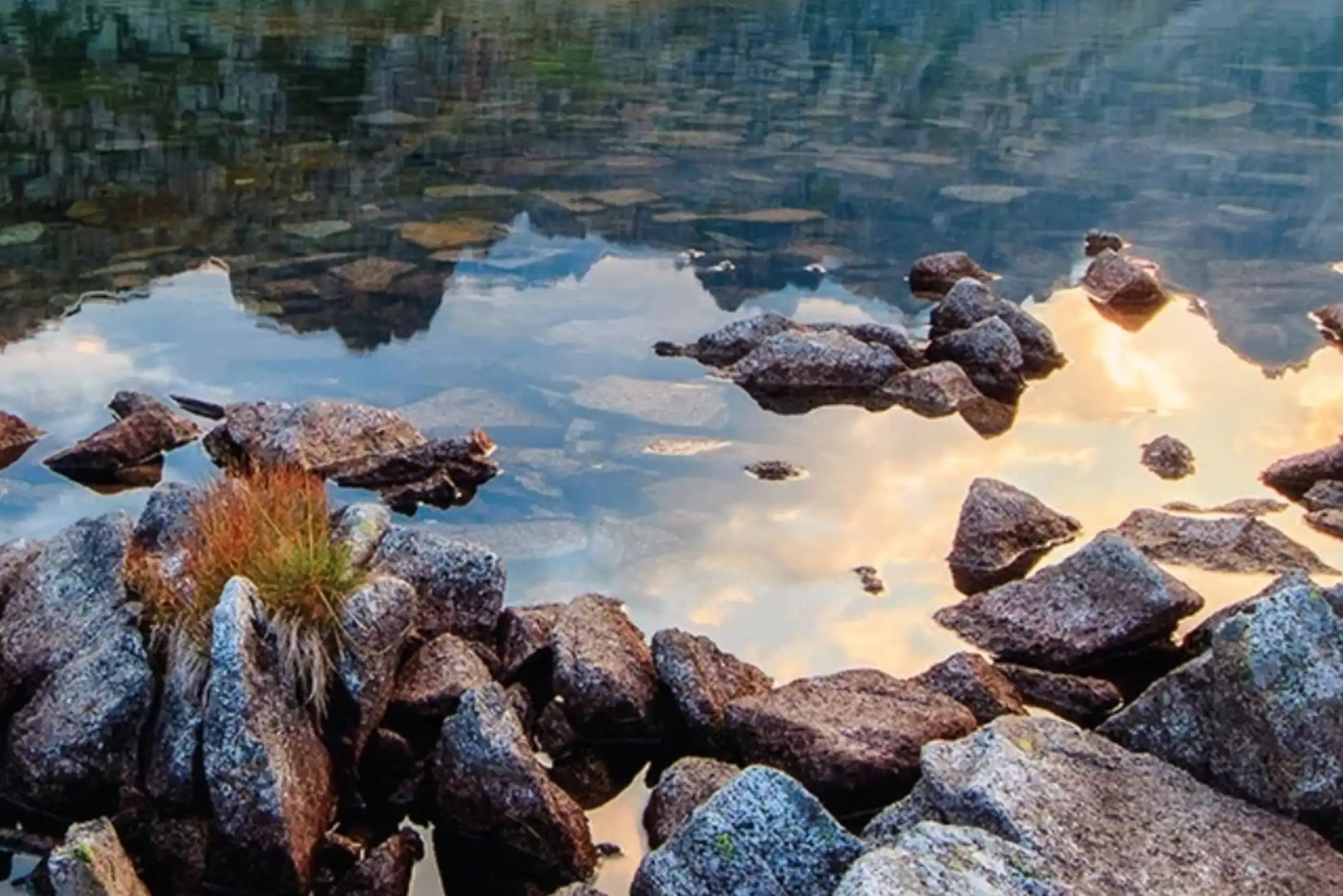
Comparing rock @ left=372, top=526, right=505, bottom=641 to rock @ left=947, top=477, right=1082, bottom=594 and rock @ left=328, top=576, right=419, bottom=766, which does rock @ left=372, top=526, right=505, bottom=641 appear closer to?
rock @ left=328, top=576, right=419, bottom=766

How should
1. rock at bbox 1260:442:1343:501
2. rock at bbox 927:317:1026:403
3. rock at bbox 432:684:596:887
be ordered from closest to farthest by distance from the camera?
rock at bbox 432:684:596:887, rock at bbox 1260:442:1343:501, rock at bbox 927:317:1026:403

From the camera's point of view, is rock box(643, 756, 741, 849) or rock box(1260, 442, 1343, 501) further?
rock box(1260, 442, 1343, 501)

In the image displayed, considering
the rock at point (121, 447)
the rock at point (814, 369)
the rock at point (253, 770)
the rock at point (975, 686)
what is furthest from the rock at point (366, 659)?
the rock at point (814, 369)

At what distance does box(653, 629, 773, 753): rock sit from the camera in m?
9.86

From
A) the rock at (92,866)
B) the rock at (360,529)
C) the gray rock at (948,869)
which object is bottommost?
the rock at (92,866)

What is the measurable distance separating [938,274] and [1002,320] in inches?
168

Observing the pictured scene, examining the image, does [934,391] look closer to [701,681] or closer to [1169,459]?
[1169,459]

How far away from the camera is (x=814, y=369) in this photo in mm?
17953

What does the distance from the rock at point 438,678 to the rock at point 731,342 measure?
9.44m

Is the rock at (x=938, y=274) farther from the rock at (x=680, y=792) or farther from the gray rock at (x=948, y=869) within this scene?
the gray rock at (x=948, y=869)

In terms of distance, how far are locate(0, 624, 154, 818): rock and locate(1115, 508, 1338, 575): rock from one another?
8.19 metres

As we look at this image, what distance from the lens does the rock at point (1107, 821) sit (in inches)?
283

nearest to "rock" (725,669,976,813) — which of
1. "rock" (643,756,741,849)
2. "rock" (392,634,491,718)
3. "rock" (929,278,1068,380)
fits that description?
"rock" (643,756,741,849)

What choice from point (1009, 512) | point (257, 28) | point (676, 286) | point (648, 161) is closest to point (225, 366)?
point (676, 286)
